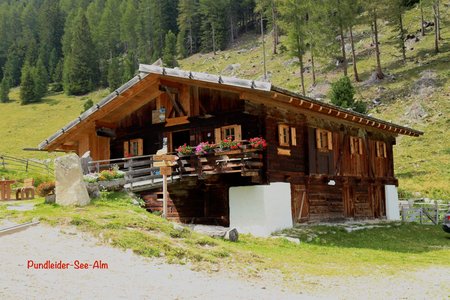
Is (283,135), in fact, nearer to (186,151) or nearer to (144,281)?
(186,151)

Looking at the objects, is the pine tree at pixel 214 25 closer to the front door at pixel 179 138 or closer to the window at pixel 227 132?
the front door at pixel 179 138

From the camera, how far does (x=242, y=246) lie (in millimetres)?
15547

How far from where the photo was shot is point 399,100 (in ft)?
159

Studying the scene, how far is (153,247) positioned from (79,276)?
2771 mm

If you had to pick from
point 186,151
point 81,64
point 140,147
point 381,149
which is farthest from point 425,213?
point 81,64

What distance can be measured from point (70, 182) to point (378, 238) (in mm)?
12264

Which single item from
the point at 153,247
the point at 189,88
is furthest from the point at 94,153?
the point at 153,247

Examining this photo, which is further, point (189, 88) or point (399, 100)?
point (399, 100)

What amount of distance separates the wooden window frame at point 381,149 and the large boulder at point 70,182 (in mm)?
17230

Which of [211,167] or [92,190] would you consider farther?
[211,167]

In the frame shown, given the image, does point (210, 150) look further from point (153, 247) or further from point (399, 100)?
point (399, 100)

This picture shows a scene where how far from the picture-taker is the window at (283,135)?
803 inches

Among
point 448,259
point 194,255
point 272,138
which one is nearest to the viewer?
point 194,255

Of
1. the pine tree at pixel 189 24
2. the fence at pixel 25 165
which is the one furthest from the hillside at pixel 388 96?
the fence at pixel 25 165
